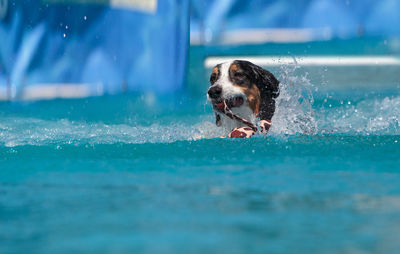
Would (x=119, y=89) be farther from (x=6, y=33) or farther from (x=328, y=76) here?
(x=328, y=76)

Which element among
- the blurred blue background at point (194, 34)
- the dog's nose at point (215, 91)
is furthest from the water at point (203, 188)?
the blurred blue background at point (194, 34)

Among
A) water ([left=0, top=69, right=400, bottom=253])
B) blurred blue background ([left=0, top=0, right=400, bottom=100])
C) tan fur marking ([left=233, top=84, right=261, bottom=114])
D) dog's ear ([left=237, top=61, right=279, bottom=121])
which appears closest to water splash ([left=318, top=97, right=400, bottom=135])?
water ([left=0, top=69, right=400, bottom=253])

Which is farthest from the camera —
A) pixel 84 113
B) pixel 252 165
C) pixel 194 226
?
pixel 84 113

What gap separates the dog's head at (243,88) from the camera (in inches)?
218

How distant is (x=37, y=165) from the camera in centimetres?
463

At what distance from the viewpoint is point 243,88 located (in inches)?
221

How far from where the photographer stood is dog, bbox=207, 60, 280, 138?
5562 millimetres

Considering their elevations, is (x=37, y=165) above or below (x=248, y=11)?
below

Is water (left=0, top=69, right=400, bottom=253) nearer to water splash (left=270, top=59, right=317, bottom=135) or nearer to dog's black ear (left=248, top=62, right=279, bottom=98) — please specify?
water splash (left=270, top=59, right=317, bottom=135)

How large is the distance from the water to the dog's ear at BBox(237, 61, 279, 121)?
0.28 ft

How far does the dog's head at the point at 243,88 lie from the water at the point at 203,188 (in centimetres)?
14

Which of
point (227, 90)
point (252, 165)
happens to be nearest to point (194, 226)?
point (252, 165)

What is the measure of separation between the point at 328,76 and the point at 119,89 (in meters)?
2.70

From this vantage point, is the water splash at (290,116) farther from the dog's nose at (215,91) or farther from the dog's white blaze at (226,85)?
the dog's nose at (215,91)
